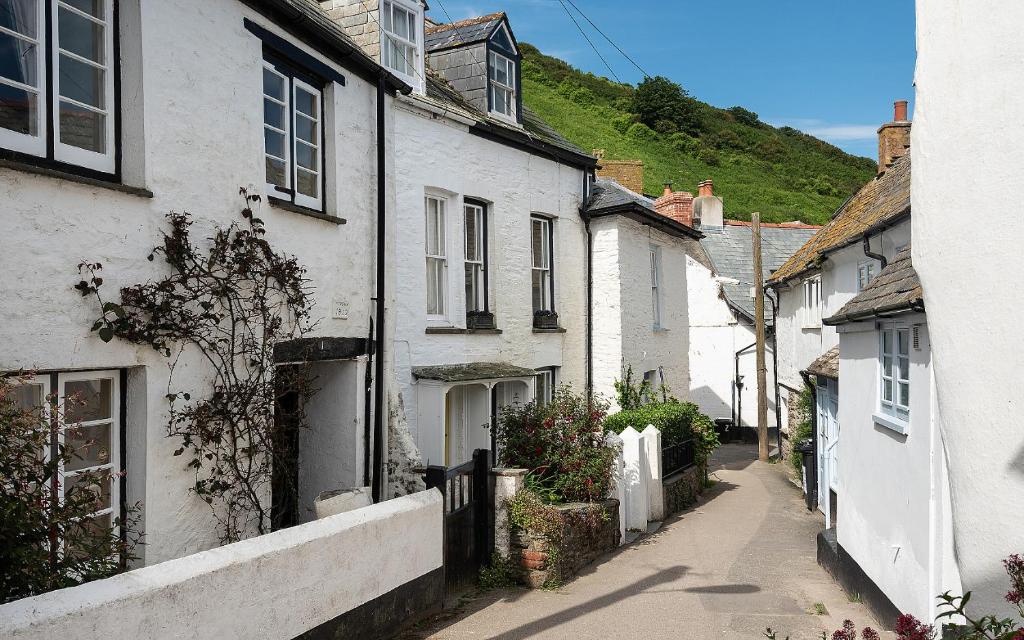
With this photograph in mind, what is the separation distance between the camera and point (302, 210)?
8367mm

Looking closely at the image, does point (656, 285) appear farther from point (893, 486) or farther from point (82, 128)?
point (82, 128)

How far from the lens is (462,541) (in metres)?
9.16

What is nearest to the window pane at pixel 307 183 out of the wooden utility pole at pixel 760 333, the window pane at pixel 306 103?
the window pane at pixel 306 103

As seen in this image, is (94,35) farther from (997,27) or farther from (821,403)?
(821,403)

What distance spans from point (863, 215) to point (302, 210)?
13.6 metres

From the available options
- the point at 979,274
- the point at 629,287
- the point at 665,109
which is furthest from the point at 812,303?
the point at 665,109

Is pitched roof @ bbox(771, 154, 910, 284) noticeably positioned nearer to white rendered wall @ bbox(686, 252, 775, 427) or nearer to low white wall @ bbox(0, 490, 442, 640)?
white rendered wall @ bbox(686, 252, 775, 427)

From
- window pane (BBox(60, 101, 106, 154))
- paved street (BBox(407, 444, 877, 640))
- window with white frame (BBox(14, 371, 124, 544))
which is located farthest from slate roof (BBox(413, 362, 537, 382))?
window pane (BBox(60, 101, 106, 154))

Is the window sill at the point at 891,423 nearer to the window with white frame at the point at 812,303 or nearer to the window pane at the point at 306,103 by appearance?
the window pane at the point at 306,103

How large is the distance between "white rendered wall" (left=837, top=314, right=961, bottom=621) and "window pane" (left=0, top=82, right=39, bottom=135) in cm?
728

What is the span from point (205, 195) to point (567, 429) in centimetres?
618

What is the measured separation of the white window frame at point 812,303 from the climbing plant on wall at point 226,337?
1509 cm

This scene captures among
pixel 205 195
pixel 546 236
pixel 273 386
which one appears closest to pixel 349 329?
pixel 273 386

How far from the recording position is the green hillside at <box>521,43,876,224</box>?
204 ft
